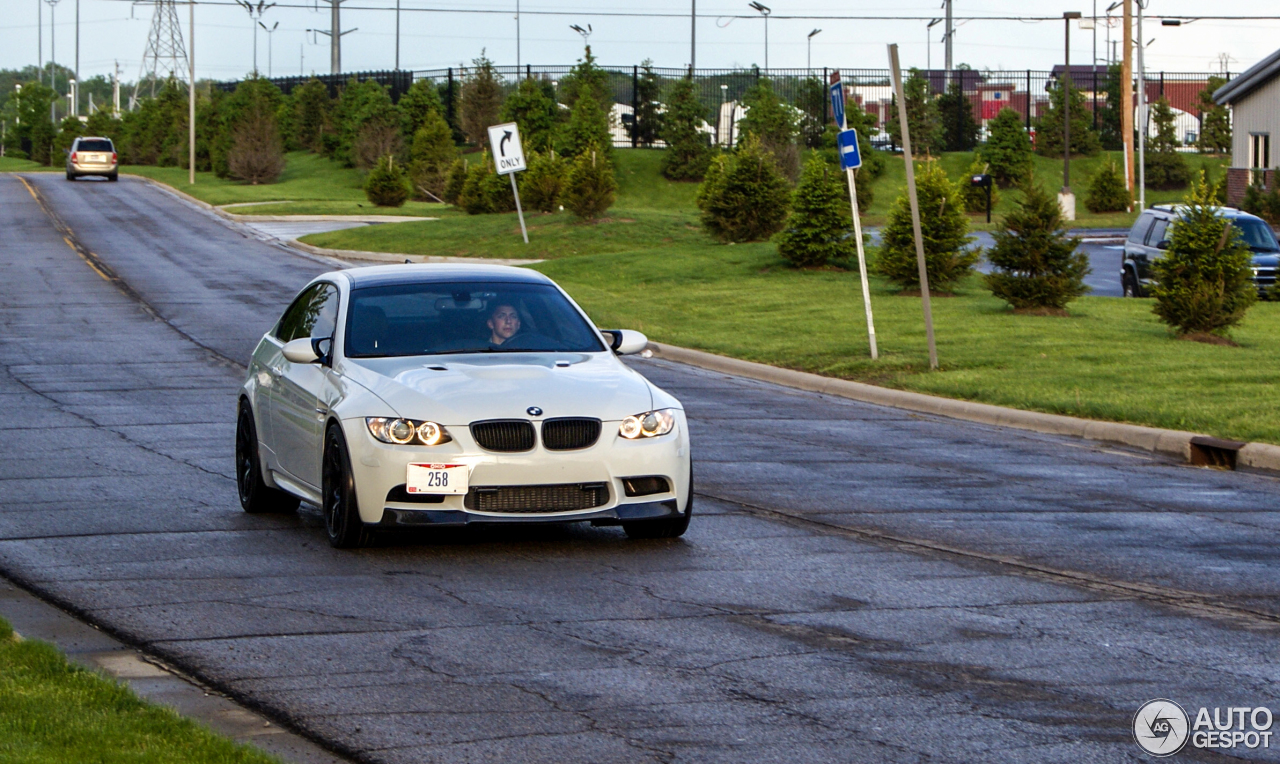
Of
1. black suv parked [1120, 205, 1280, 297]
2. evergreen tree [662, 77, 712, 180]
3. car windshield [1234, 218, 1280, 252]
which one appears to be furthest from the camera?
evergreen tree [662, 77, 712, 180]

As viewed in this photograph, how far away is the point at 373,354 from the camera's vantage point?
30.3ft

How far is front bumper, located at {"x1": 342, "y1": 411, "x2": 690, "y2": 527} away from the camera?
321 inches

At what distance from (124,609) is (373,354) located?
242cm

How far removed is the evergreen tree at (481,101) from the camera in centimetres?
7081

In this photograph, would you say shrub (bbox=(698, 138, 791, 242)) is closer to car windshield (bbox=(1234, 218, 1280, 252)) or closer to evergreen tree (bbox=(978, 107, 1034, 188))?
car windshield (bbox=(1234, 218, 1280, 252))

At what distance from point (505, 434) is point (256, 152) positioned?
64.9 m

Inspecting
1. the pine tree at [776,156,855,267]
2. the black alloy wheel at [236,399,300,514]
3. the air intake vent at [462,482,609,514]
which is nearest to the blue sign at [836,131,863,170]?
the black alloy wheel at [236,399,300,514]

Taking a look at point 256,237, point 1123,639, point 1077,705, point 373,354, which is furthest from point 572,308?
point 256,237

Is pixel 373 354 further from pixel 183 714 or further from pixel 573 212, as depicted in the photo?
pixel 573 212

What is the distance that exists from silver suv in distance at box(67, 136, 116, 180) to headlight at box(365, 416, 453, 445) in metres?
67.6

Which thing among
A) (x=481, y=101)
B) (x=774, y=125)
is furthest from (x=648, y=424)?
(x=481, y=101)

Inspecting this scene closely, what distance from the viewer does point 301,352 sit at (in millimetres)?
9125

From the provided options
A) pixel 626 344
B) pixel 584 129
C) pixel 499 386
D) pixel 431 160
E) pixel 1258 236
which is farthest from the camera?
pixel 431 160

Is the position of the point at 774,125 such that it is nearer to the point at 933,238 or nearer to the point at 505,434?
the point at 933,238
